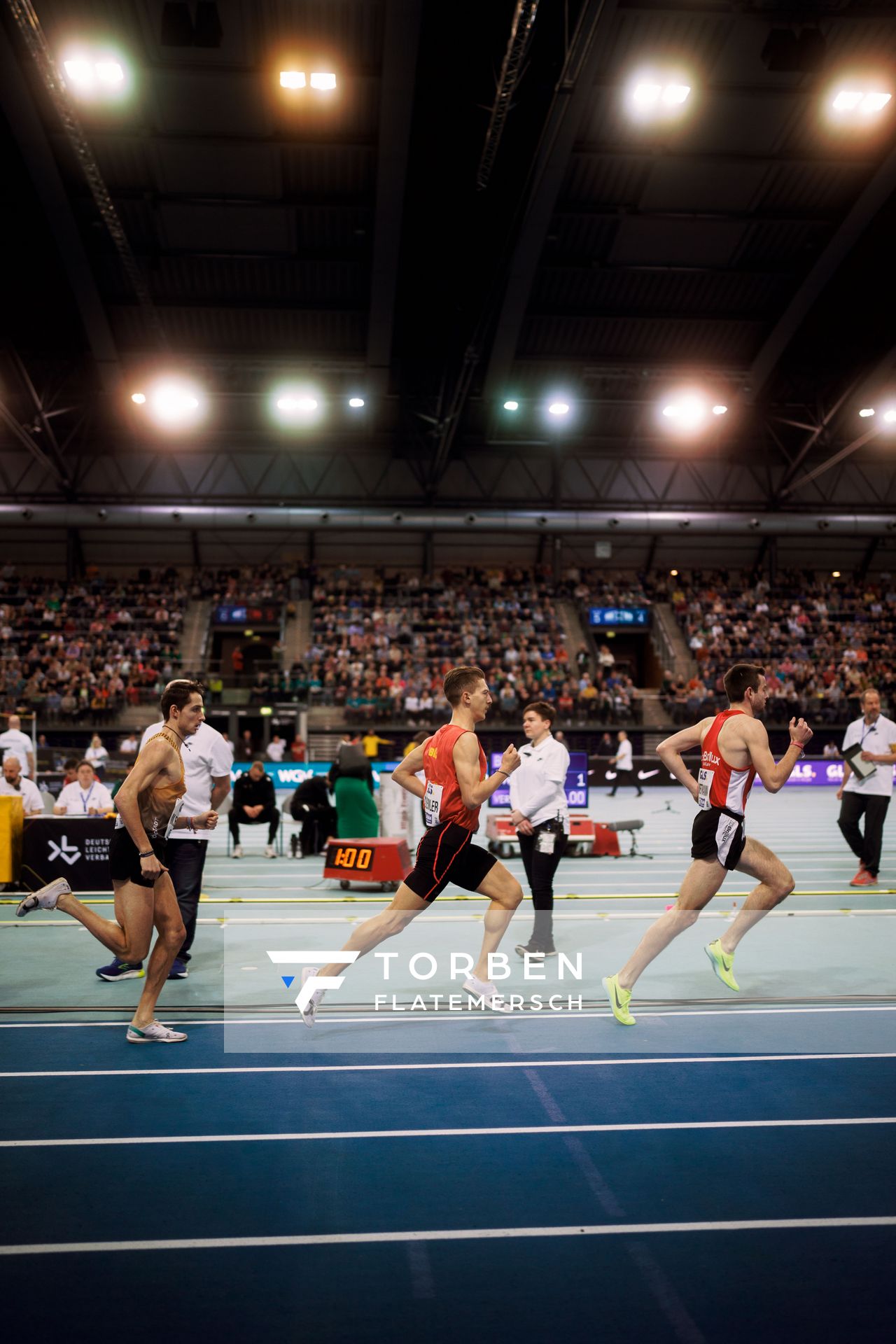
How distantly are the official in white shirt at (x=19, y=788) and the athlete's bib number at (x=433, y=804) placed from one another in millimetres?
7631

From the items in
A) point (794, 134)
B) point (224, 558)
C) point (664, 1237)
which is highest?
point (794, 134)

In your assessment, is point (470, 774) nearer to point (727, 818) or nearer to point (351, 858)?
point (727, 818)

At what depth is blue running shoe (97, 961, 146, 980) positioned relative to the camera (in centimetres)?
678

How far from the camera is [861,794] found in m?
10.8

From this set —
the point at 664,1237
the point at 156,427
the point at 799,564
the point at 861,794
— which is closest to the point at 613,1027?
the point at 664,1237

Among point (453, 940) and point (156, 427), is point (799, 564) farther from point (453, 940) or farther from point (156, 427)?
point (453, 940)

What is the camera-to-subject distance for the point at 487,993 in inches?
234

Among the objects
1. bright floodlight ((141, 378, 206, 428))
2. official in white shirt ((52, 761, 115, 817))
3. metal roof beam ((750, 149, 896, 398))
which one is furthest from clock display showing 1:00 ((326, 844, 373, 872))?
A: bright floodlight ((141, 378, 206, 428))

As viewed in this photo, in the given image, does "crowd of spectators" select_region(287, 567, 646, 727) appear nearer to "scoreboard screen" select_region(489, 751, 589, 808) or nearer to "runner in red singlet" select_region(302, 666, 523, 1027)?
"scoreboard screen" select_region(489, 751, 589, 808)

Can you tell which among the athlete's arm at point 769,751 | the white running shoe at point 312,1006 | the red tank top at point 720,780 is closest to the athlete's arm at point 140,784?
the white running shoe at point 312,1006

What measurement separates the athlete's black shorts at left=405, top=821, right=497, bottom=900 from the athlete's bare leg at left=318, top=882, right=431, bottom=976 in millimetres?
60

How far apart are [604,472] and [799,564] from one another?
33.6ft

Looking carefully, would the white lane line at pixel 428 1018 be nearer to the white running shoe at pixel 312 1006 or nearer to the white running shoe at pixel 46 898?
the white running shoe at pixel 312 1006

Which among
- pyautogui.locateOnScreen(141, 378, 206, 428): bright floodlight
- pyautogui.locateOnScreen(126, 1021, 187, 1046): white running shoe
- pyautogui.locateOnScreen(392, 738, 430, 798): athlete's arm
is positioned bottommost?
pyautogui.locateOnScreen(126, 1021, 187, 1046): white running shoe
